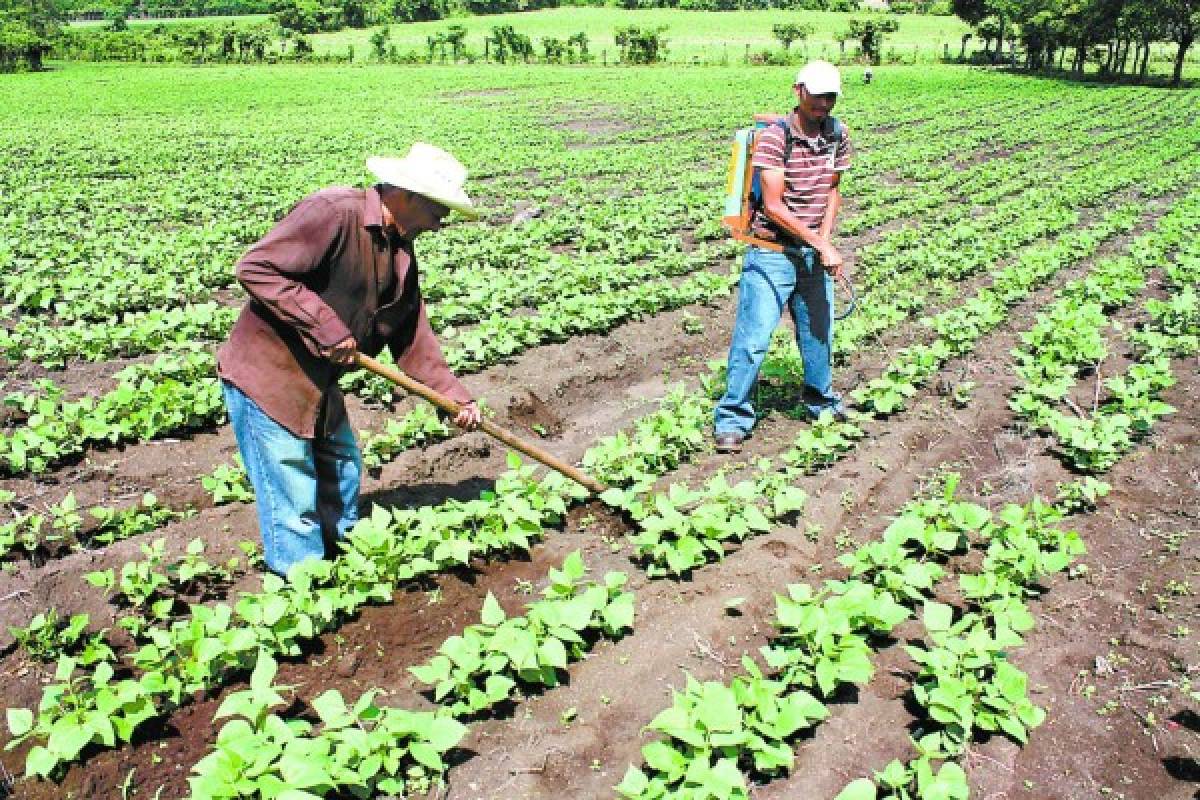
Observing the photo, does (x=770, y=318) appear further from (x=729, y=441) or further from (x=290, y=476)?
(x=290, y=476)

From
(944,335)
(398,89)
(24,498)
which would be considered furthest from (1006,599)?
(398,89)

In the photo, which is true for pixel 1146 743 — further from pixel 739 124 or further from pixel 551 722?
pixel 739 124

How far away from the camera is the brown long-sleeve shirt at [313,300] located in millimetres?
3568

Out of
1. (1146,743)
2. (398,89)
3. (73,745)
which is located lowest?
(1146,743)

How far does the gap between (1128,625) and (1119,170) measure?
1542 centimetres

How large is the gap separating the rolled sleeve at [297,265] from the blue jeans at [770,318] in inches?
111

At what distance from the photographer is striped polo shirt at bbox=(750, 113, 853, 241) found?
17.3 ft

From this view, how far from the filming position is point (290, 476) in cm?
399

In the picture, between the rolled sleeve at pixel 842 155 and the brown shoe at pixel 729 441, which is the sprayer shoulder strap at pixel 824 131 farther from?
the brown shoe at pixel 729 441

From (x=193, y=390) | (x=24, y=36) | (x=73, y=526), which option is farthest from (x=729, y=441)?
(x=24, y=36)

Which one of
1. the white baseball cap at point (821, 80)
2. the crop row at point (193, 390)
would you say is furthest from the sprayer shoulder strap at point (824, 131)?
the crop row at point (193, 390)

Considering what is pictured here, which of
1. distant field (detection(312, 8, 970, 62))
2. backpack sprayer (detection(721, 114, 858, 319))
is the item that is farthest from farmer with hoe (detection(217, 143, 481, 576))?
distant field (detection(312, 8, 970, 62))

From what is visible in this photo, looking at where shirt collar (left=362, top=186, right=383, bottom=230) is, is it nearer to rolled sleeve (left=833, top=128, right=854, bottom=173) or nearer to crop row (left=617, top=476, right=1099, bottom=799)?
crop row (left=617, top=476, right=1099, bottom=799)

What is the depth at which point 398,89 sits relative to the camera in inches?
1436
